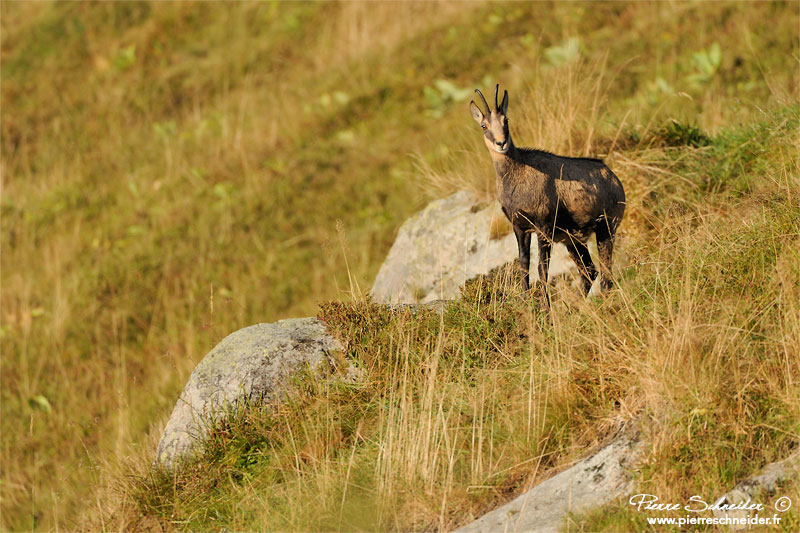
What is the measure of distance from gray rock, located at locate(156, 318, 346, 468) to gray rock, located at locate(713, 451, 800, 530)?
2.90 metres

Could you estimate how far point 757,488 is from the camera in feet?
13.9

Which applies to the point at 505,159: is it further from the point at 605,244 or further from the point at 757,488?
the point at 757,488

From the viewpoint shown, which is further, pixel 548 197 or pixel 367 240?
pixel 367 240

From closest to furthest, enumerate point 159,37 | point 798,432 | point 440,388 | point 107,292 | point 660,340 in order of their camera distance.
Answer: point 798,432
point 660,340
point 440,388
point 107,292
point 159,37

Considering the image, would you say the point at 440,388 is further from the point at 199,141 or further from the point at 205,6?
the point at 205,6

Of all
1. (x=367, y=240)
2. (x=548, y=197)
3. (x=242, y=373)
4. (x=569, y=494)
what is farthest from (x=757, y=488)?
(x=367, y=240)

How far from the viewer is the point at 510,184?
619 centimetres

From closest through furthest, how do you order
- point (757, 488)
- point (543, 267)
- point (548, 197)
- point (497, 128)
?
1. point (757, 488)
2. point (497, 128)
3. point (548, 197)
4. point (543, 267)

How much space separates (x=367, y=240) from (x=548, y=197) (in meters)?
6.33

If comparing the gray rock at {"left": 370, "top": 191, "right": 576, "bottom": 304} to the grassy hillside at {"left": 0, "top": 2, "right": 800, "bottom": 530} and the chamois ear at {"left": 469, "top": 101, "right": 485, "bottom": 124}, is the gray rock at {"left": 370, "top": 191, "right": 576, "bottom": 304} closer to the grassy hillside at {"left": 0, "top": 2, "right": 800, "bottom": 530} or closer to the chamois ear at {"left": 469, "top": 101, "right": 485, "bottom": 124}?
the grassy hillside at {"left": 0, "top": 2, "right": 800, "bottom": 530}

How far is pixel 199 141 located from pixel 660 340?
12150mm

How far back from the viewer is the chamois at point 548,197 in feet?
20.0

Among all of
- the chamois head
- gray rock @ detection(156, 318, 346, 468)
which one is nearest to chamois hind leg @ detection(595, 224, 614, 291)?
A: the chamois head

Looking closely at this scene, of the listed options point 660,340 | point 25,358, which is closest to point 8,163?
point 25,358
